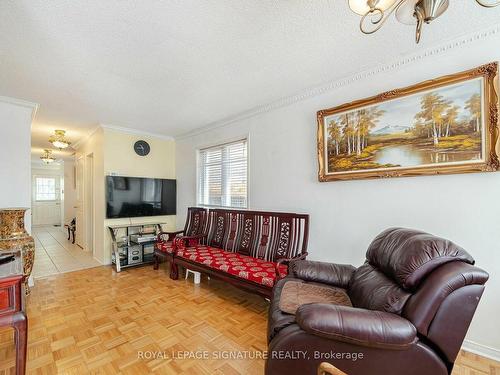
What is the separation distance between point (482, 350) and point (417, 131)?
1.79m

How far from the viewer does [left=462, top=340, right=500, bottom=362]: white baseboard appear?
5.61 ft

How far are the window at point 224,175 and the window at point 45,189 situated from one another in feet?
26.2

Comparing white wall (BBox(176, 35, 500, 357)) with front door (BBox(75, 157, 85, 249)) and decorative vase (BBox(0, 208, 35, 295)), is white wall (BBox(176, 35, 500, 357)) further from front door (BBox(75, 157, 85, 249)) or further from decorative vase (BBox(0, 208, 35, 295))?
front door (BBox(75, 157, 85, 249))

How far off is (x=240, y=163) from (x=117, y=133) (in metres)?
2.37

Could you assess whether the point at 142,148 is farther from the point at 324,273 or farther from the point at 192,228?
the point at 324,273

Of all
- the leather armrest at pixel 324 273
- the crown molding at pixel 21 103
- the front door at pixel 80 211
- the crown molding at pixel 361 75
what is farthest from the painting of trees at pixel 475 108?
the front door at pixel 80 211

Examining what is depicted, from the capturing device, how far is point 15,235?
2.67 meters

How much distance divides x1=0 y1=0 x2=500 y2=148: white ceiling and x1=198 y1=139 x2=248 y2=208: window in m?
0.97

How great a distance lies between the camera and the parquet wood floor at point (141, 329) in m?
1.65

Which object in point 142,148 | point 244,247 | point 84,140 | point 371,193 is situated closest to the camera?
point 371,193

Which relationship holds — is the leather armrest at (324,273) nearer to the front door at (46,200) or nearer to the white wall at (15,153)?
Result: the white wall at (15,153)

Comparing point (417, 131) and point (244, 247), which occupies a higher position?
point (417, 131)

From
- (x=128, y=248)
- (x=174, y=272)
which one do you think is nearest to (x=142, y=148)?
(x=128, y=248)

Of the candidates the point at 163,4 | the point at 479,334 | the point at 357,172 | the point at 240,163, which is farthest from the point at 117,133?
the point at 479,334
